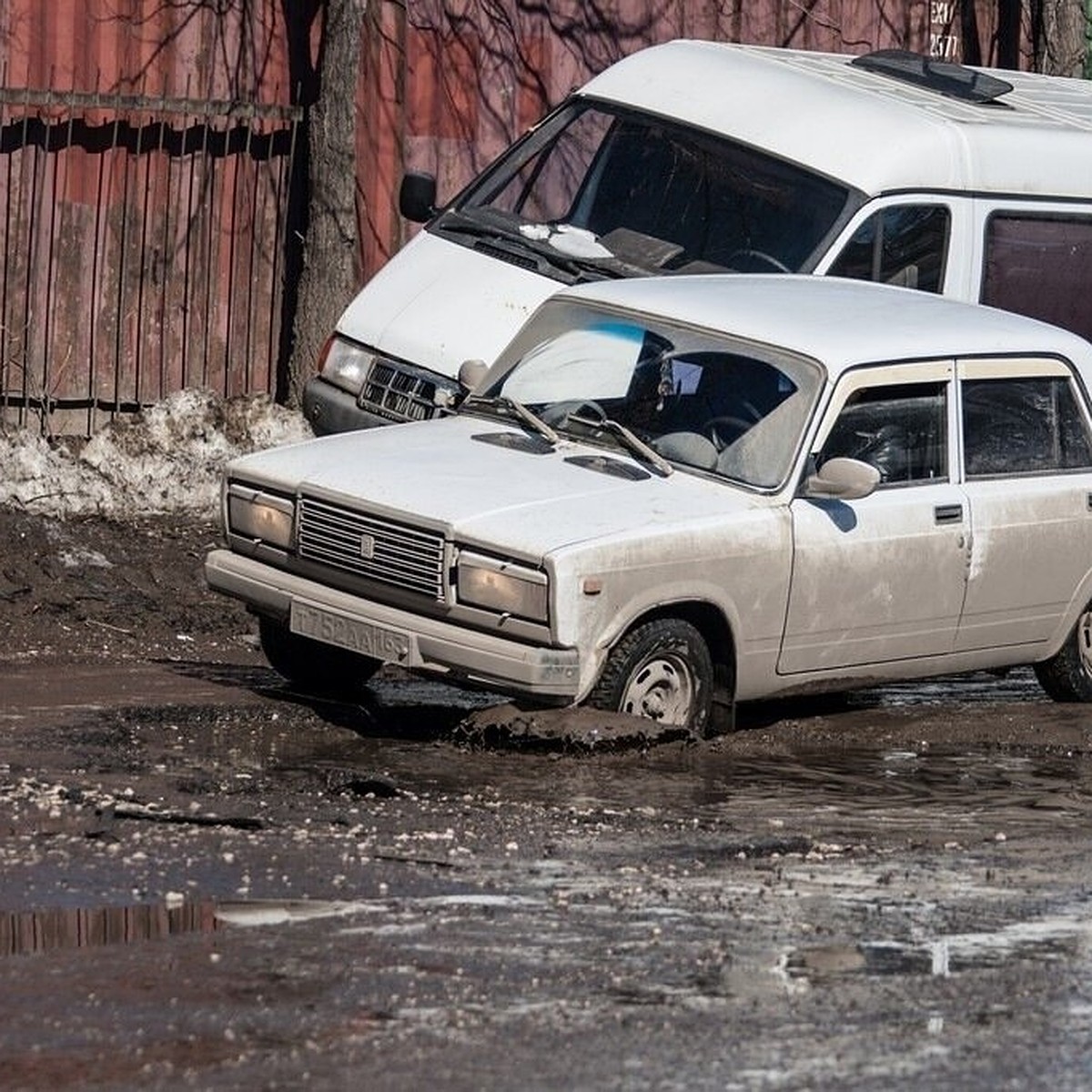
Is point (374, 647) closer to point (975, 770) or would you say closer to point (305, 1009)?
point (975, 770)

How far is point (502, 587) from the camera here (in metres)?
8.24

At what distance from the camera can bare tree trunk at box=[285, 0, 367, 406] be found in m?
14.5

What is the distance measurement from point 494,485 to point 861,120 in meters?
3.65

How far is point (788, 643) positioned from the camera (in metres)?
8.98

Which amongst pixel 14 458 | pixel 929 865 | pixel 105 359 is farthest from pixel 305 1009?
pixel 105 359

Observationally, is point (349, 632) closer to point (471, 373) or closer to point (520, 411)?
point (520, 411)

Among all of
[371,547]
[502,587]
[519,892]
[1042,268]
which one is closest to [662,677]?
[502,587]

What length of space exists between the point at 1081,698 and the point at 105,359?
630 cm

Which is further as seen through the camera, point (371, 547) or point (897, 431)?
point (897, 431)

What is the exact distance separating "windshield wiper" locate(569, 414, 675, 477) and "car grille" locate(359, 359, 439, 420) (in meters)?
1.67

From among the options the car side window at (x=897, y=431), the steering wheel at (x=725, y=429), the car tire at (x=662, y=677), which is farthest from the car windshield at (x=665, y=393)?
the car tire at (x=662, y=677)

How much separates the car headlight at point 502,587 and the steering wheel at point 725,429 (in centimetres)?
117

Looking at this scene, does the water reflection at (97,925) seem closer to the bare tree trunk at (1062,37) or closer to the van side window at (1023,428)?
the van side window at (1023,428)

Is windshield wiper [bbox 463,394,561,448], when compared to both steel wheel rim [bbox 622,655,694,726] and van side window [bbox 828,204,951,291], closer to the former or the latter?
steel wheel rim [bbox 622,655,694,726]
